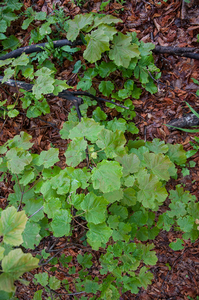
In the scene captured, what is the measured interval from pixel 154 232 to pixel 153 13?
95.9 inches

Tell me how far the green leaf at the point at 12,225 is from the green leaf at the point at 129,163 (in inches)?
30.0

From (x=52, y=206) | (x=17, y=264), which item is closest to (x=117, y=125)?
(x=52, y=206)

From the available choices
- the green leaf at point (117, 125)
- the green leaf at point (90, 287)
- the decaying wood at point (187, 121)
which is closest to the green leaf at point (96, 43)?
the green leaf at point (117, 125)

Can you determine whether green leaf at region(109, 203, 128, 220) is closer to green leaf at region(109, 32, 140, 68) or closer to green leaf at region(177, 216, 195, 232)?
green leaf at region(177, 216, 195, 232)

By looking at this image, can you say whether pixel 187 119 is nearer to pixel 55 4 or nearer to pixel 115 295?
pixel 115 295

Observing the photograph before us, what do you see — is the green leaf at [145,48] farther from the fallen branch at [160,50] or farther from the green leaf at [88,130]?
the green leaf at [88,130]

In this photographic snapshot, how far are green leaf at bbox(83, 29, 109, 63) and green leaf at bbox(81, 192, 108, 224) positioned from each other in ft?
4.33

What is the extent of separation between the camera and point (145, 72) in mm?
2033

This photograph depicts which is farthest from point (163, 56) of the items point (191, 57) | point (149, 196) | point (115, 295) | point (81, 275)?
point (81, 275)

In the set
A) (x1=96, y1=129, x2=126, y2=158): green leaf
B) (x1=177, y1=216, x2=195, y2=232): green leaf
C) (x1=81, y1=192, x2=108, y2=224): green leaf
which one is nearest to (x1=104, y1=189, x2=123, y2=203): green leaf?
(x1=81, y1=192, x2=108, y2=224): green leaf

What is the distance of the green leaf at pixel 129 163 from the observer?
4.64 feet

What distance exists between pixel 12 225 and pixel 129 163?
87 cm

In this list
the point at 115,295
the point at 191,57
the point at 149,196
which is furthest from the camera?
the point at 191,57

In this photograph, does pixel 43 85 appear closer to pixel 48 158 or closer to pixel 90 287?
pixel 48 158
